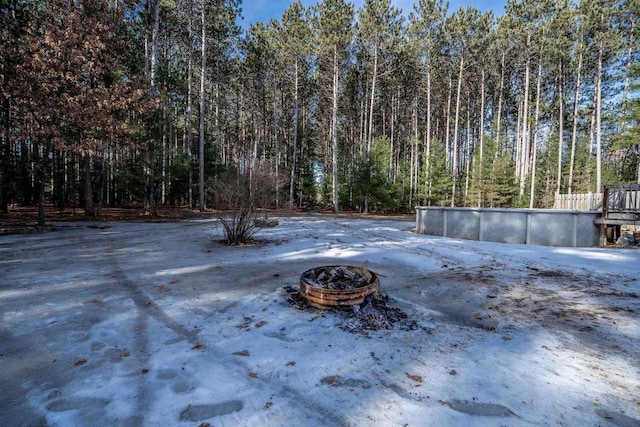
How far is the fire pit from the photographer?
3494 millimetres

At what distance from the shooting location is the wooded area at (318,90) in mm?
11203

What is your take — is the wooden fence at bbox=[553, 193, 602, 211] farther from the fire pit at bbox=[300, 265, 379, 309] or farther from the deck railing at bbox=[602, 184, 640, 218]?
the fire pit at bbox=[300, 265, 379, 309]

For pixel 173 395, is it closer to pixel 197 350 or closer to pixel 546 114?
pixel 197 350

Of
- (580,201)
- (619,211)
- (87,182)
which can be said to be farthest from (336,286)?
(580,201)

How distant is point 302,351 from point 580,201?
54.7 feet

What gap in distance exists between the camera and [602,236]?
8359 mm

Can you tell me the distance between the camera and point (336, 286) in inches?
149

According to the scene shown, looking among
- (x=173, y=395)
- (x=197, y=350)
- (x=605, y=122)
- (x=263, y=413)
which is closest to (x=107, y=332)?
(x=197, y=350)

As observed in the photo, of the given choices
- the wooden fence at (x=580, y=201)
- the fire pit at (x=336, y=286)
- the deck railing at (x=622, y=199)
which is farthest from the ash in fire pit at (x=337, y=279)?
the wooden fence at (x=580, y=201)

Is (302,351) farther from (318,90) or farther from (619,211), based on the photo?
(318,90)

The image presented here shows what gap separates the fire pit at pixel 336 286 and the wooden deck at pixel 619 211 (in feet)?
28.2

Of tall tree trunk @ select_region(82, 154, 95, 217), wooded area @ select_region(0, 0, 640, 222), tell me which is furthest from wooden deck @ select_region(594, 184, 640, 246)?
tall tree trunk @ select_region(82, 154, 95, 217)

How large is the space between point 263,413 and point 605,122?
31508 mm

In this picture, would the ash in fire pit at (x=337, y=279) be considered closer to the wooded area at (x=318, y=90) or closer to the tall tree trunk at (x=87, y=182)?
the wooded area at (x=318, y=90)
